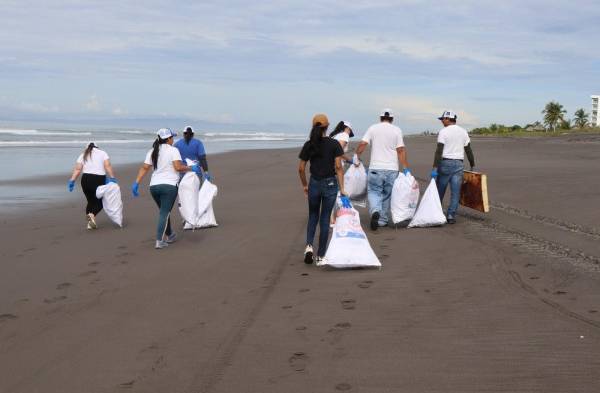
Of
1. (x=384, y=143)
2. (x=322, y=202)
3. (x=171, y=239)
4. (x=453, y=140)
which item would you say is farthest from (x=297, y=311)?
(x=453, y=140)

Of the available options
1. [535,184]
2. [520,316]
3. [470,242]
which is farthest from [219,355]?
[535,184]

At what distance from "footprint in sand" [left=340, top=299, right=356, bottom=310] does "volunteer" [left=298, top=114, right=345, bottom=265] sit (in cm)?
132

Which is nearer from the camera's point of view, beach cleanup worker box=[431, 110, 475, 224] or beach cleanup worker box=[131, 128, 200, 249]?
beach cleanup worker box=[131, 128, 200, 249]

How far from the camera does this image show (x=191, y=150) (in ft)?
30.8

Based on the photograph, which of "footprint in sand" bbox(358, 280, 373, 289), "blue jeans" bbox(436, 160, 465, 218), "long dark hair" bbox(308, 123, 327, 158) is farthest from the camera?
"blue jeans" bbox(436, 160, 465, 218)

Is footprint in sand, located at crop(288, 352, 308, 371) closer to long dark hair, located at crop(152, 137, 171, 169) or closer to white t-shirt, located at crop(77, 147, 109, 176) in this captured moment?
long dark hair, located at crop(152, 137, 171, 169)

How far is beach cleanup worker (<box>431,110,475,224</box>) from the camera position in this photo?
8945 millimetres

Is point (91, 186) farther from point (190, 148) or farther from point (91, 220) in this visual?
point (190, 148)

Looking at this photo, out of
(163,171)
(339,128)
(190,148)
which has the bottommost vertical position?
(163,171)

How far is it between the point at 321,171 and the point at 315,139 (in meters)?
0.35

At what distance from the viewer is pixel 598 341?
4137 mm

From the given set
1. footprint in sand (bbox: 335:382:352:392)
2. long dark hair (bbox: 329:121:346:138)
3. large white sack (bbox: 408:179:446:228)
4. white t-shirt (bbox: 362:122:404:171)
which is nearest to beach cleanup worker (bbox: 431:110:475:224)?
large white sack (bbox: 408:179:446:228)

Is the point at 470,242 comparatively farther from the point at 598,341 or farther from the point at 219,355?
the point at 219,355

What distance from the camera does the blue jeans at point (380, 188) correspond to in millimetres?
8812
